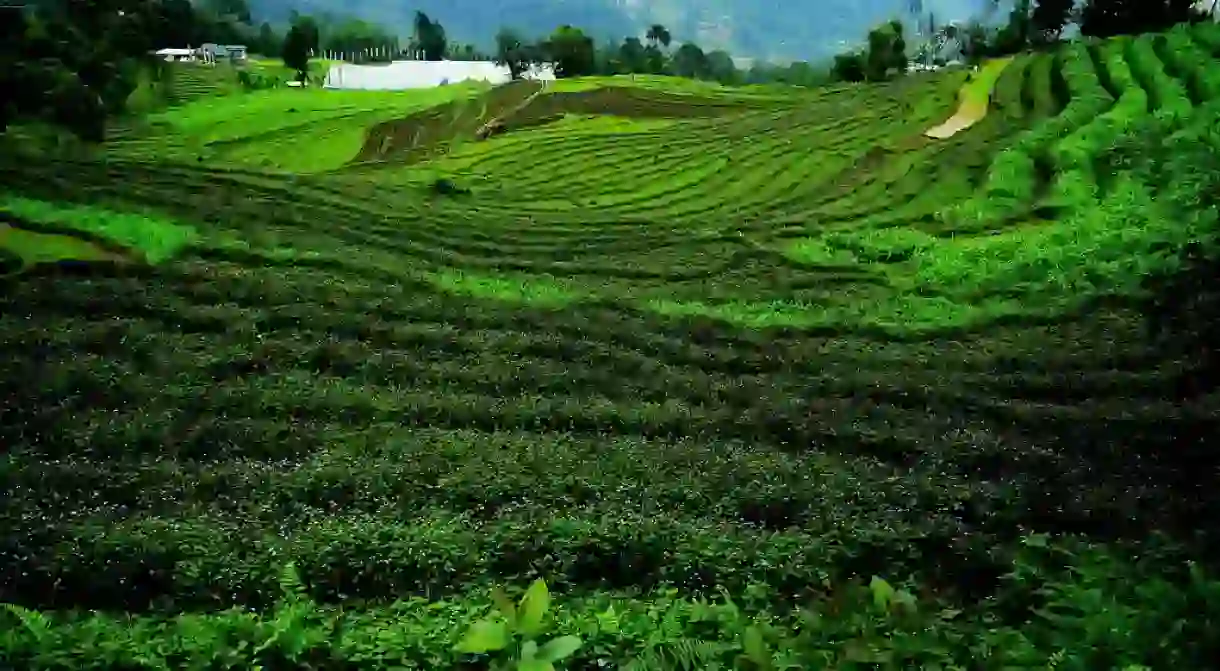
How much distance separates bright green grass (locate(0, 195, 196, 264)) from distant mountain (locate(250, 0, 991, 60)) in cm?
127

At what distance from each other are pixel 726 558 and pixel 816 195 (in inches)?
102

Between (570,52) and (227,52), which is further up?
(570,52)

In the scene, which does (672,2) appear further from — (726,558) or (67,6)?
(726,558)

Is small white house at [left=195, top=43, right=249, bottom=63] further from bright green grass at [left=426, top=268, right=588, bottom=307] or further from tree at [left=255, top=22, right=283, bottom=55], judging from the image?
bright green grass at [left=426, top=268, right=588, bottom=307]

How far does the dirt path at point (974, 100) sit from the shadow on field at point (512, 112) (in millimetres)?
1360

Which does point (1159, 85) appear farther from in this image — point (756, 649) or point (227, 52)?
point (227, 52)

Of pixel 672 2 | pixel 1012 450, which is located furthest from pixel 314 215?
pixel 672 2

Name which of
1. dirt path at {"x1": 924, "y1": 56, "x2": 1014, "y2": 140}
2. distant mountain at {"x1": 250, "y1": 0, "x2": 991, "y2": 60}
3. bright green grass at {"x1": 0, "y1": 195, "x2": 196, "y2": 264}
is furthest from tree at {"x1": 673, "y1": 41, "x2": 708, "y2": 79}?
bright green grass at {"x1": 0, "y1": 195, "x2": 196, "y2": 264}

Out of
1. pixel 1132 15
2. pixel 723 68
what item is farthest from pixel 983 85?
pixel 723 68

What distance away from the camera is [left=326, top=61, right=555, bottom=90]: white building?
4.73m

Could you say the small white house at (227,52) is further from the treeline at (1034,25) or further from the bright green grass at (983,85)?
the treeline at (1034,25)

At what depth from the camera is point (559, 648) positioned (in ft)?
8.37

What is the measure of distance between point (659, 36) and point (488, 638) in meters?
4.86

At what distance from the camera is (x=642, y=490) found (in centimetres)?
338
